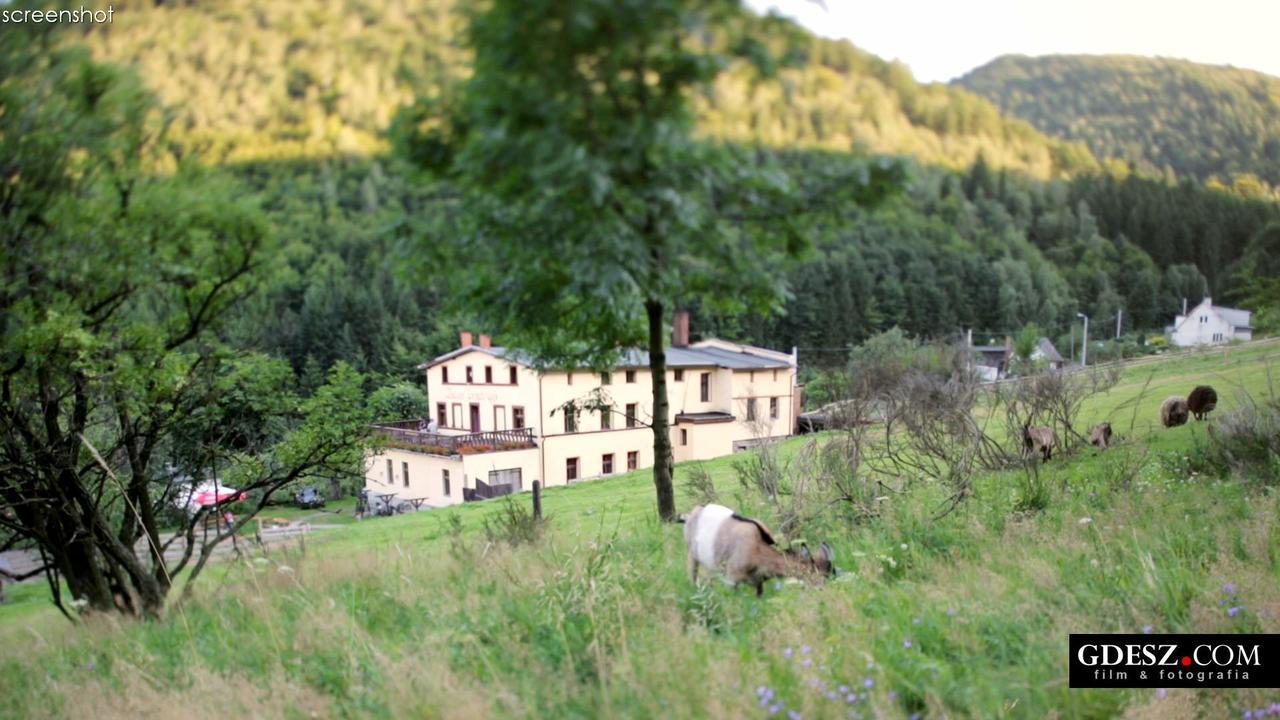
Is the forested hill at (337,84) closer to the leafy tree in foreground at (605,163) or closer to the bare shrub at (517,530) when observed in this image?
the leafy tree in foreground at (605,163)

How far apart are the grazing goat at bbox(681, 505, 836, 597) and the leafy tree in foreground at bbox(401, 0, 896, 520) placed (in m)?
2.05

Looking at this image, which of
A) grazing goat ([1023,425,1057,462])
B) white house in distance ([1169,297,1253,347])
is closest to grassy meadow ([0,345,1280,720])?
grazing goat ([1023,425,1057,462])

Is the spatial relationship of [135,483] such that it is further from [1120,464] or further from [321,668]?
[1120,464]

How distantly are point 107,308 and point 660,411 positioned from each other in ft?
13.3

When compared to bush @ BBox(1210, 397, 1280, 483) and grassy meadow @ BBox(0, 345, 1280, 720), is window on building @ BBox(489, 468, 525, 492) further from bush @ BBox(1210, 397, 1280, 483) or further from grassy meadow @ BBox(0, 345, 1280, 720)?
bush @ BBox(1210, 397, 1280, 483)

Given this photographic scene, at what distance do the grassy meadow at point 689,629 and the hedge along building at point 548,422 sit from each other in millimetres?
18134

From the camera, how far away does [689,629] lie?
12.8 feet

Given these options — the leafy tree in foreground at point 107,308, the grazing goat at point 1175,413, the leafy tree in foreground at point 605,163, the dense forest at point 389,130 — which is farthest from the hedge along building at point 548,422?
the leafy tree in foreground at point 605,163

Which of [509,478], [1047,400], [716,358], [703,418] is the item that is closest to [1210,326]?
[716,358]

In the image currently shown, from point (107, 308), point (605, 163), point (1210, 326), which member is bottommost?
point (107, 308)

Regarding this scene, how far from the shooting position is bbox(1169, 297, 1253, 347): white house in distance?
26453 mm

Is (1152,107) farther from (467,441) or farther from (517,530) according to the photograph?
(467,441)

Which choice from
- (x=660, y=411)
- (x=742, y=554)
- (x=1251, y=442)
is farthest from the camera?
(x=1251, y=442)

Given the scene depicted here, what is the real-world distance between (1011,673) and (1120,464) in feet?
21.1
